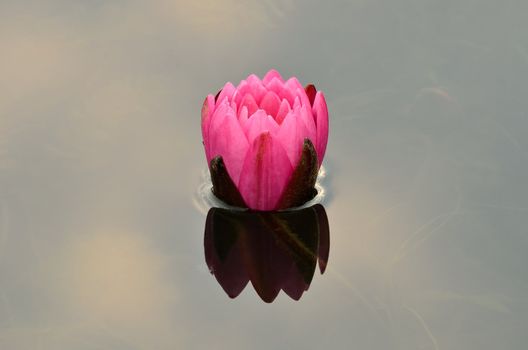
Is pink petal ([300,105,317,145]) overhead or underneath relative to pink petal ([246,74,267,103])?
underneath

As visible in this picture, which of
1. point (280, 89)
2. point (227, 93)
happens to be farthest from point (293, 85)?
point (227, 93)

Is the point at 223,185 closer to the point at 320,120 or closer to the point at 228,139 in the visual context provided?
the point at 228,139

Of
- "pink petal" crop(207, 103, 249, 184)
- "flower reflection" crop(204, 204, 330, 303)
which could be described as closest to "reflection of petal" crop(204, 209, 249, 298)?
"flower reflection" crop(204, 204, 330, 303)

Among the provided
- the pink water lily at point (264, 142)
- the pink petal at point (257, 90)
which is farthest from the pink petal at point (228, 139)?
the pink petal at point (257, 90)

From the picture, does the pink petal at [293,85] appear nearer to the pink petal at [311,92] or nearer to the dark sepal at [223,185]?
the pink petal at [311,92]

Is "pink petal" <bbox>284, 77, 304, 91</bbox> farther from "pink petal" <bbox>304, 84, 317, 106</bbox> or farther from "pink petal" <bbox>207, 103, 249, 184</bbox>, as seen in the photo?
"pink petal" <bbox>207, 103, 249, 184</bbox>

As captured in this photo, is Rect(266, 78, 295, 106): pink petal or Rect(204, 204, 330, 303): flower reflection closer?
Rect(204, 204, 330, 303): flower reflection

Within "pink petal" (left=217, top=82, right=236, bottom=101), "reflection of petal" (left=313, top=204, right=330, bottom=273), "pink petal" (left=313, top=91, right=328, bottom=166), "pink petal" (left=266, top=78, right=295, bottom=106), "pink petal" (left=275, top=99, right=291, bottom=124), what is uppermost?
"pink petal" (left=217, top=82, right=236, bottom=101)
